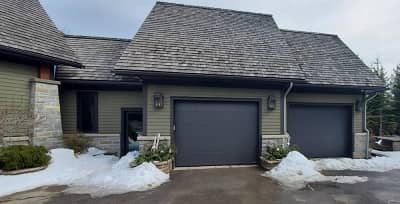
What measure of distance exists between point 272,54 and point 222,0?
6.64 metres

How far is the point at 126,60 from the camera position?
278 inches

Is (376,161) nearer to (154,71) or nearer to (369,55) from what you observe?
(154,71)

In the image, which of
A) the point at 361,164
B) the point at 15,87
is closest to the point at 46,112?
the point at 15,87

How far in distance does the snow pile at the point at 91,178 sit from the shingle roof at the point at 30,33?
10.4 ft

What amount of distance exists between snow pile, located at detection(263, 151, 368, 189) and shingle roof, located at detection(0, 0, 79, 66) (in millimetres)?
7508

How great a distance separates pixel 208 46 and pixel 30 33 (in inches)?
225

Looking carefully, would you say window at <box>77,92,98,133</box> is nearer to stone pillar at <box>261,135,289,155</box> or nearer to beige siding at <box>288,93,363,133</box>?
stone pillar at <box>261,135,289,155</box>

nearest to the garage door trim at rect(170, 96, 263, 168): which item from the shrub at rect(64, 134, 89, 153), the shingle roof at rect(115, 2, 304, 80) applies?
the shingle roof at rect(115, 2, 304, 80)

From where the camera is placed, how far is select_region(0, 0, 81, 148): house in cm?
647

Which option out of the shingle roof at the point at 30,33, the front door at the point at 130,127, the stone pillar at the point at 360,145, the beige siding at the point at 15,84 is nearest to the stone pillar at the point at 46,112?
the beige siding at the point at 15,84

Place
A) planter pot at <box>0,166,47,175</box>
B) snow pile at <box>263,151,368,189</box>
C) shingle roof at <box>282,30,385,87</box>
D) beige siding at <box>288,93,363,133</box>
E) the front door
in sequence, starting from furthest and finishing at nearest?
the front door
shingle roof at <box>282,30,385,87</box>
beige siding at <box>288,93,363,133</box>
snow pile at <box>263,151,368,189</box>
planter pot at <box>0,166,47,175</box>

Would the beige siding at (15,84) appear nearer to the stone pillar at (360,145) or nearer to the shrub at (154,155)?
the shrub at (154,155)

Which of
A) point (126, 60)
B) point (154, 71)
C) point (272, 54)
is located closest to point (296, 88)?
point (272, 54)

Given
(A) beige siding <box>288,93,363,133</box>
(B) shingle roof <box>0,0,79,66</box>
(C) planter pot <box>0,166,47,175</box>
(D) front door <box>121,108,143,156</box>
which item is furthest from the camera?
(D) front door <box>121,108,143,156</box>
